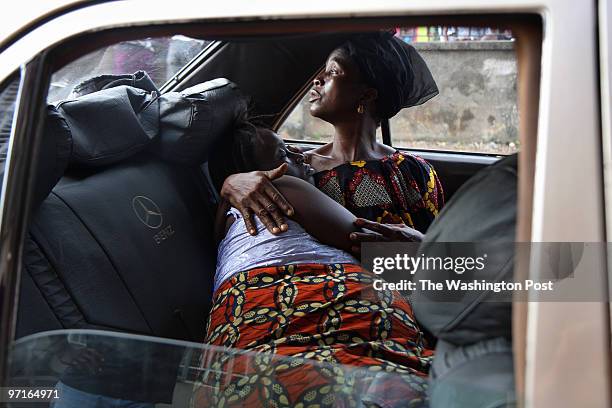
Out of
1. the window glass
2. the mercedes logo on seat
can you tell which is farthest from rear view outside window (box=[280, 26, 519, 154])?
the window glass

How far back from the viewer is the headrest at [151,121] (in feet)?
6.42

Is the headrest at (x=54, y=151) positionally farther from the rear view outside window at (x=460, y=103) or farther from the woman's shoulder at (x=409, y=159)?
the woman's shoulder at (x=409, y=159)

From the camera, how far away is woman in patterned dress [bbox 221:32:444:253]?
192cm

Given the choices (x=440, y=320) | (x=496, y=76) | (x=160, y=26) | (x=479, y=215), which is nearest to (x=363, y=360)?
(x=440, y=320)

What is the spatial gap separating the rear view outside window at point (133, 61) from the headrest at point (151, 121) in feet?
0.30

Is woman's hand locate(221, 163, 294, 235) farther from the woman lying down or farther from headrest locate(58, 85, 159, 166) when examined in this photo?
headrest locate(58, 85, 159, 166)

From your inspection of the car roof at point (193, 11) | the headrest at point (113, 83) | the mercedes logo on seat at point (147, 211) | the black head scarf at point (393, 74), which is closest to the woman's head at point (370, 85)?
the black head scarf at point (393, 74)

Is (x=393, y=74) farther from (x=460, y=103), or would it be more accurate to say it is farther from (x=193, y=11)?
(x=193, y=11)

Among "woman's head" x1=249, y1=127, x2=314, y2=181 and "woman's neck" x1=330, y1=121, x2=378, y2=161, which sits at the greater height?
"woman's neck" x1=330, y1=121, x2=378, y2=161

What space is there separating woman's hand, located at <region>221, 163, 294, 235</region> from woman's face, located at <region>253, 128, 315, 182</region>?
0.05 m

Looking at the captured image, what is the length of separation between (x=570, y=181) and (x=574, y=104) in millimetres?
102

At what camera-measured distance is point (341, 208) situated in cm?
195

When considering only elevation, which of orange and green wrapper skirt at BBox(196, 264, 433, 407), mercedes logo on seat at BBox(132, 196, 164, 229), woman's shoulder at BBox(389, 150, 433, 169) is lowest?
orange and green wrapper skirt at BBox(196, 264, 433, 407)

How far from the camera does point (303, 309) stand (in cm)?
169
